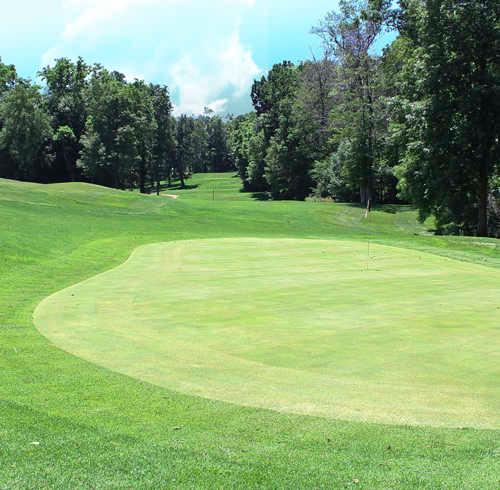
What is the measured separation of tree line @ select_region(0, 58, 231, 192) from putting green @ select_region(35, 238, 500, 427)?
69.8m

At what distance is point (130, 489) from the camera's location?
4.90 metres

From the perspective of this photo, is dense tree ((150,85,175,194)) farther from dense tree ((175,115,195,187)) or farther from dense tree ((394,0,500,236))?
dense tree ((394,0,500,236))

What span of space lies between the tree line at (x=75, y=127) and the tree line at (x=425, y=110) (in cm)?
2979

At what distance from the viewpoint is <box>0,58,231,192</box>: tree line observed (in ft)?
277

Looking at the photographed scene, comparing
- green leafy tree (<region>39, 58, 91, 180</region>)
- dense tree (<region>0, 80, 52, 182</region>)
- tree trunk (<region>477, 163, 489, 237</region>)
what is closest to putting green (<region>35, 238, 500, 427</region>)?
tree trunk (<region>477, 163, 489, 237</region>)

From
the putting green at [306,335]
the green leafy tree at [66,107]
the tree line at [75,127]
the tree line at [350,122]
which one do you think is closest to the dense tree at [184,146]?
the tree line at [350,122]

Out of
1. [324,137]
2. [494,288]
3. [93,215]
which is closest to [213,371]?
[494,288]

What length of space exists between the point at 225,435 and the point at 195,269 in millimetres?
12453

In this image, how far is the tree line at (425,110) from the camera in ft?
124

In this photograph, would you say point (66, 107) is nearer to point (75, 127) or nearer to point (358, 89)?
point (75, 127)

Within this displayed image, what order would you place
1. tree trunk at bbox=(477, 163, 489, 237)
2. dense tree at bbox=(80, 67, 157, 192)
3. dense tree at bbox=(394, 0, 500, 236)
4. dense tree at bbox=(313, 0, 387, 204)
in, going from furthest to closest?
dense tree at bbox=(80, 67, 157, 192)
dense tree at bbox=(313, 0, 387, 204)
tree trunk at bbox=(477, 163, 489, 237)
dense tree at bbox=(394, 0, 500, 236)

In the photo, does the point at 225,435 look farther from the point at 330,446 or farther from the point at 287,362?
the point at 287,362

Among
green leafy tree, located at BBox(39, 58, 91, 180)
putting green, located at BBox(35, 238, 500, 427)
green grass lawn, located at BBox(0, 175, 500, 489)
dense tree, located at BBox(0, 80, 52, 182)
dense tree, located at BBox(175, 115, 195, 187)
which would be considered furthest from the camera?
dense tree, located at BBox(175, 115, 195, 187)

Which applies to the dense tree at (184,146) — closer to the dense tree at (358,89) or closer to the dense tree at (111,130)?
the dense tree at (111,130)
